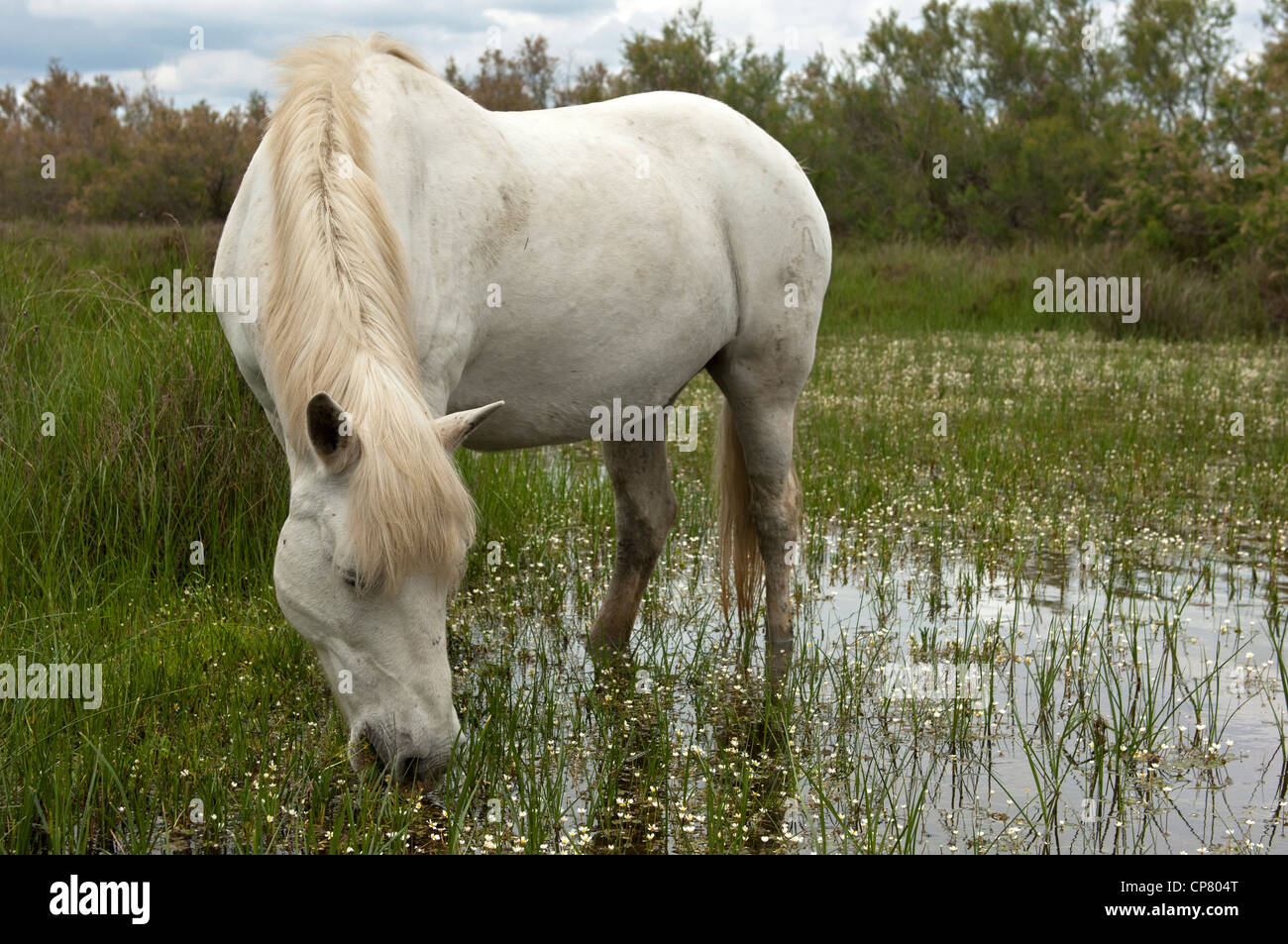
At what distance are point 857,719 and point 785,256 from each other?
1932 mm

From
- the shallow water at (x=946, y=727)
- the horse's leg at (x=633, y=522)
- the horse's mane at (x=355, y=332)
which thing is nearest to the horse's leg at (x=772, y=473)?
the shallow water at (x=946, y=727)

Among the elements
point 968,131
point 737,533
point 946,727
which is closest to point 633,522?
point 737,533

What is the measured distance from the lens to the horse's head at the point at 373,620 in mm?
2977

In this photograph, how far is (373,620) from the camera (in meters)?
3.03

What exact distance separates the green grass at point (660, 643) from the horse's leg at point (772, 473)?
9.8 inches

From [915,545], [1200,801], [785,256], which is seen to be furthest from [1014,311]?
Answer: [1200,801]

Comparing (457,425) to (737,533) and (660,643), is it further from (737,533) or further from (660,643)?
(737,533)

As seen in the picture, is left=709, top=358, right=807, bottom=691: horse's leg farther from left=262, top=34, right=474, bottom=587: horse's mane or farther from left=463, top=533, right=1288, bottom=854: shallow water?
left=262, top=34, right=474, bottom=587: horse's mane

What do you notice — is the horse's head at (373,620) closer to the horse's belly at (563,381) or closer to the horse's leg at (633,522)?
the horse's belly at (563,381)

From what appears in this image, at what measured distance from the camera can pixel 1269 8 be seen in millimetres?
23719

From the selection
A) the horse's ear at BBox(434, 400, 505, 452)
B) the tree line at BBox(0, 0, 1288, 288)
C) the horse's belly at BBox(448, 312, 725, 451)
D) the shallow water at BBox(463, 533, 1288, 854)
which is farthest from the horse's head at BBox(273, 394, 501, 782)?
the tree line at BBox(0, 0, 1288, 288)

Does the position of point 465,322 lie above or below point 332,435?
above

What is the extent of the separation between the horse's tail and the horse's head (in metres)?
Answer: 2.36

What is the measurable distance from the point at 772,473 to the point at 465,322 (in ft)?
6.13
